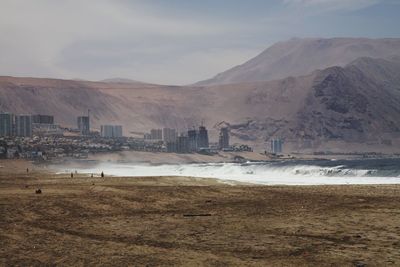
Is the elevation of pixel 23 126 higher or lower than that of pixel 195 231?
higher

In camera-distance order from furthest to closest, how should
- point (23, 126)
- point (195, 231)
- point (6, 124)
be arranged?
point (23, 126)
point (6, 124)
point (195, 231)

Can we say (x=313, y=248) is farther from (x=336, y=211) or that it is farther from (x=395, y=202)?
(x=395, y=202)

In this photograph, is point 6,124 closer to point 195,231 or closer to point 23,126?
point 23,126

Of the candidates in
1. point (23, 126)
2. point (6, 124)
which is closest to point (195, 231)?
point (6, 124)

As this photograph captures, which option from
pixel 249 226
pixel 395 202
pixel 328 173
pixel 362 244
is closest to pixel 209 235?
pixel 249 226

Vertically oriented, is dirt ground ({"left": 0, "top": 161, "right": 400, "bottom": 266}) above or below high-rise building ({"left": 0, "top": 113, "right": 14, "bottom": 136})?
below

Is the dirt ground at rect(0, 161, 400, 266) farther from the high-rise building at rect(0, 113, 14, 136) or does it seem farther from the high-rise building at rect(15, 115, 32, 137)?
the high-rise building at rect(0, 113, 14, 136)

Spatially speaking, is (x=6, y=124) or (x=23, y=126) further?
(x=23, y=126)

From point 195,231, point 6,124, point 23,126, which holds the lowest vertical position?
point 195,231

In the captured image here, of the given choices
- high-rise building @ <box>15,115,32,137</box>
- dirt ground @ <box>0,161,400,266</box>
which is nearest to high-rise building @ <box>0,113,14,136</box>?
high-rise building @ <box>15,115,32,137</box>
